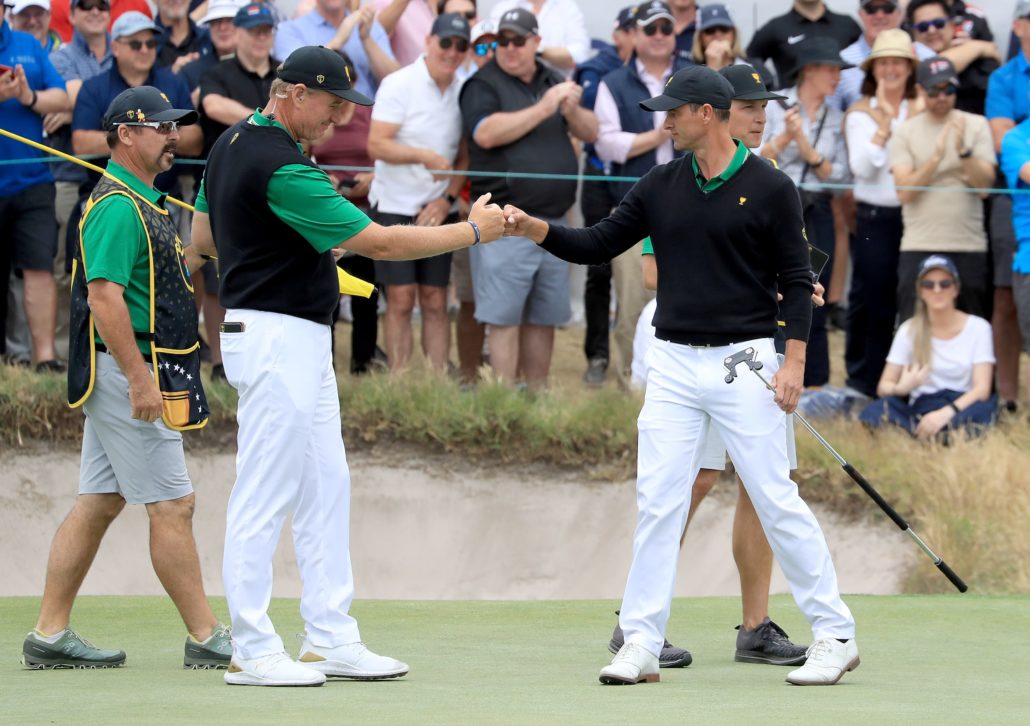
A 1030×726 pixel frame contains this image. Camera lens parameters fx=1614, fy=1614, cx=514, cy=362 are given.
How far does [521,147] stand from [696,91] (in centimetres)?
513

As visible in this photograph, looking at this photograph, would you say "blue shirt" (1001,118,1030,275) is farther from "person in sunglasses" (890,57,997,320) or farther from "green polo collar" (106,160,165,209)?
"green polo collar" (106,160,165,209)

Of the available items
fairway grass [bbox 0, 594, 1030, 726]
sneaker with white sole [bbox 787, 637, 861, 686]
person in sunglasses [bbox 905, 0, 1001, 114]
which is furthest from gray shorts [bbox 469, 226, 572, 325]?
sneaker with white sole [bbox 787, 637, 861, 686]

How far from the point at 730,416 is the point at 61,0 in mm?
9367

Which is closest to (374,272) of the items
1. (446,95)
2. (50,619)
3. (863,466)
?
(446,95)

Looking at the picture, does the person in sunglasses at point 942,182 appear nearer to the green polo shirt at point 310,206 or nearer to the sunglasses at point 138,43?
the sunglasses at point 138,43

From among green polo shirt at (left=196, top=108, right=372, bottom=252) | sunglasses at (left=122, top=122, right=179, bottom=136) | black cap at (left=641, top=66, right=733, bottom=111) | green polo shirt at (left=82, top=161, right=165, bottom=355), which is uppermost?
black cap at (left=641, top=66, right=733, bottom=111)

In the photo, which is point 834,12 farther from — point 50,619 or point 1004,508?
point 50,619

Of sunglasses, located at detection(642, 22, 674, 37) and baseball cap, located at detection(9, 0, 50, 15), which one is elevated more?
baseball cap, located at detection(9, 0, 50, 15)

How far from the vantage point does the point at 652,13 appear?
11461mm

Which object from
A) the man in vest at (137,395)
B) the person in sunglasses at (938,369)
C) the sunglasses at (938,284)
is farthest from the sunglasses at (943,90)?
the man in vest at (137,395)

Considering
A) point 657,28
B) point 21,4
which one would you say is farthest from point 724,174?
point 21,4

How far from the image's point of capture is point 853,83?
12109 mm

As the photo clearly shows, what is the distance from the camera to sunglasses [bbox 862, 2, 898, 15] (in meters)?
12.5

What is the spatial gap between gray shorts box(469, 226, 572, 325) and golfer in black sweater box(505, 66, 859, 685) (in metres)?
4.97
